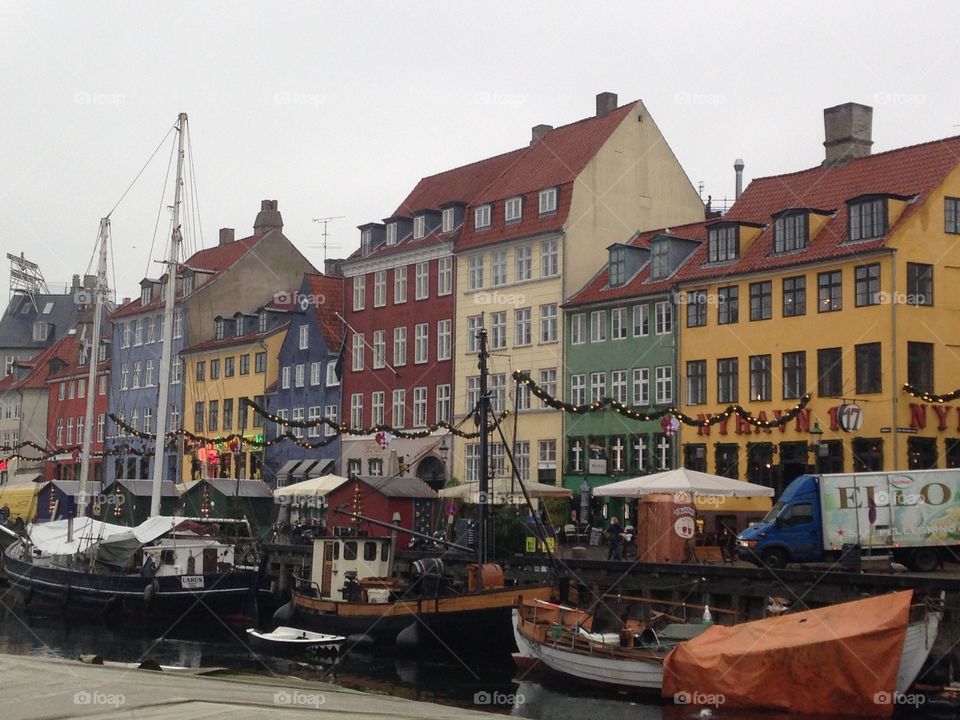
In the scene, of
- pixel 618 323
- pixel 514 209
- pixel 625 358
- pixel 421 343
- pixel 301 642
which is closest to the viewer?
pixel 301 642

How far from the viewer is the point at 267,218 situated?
281ft

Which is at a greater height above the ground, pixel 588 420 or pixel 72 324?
pixel 72 324

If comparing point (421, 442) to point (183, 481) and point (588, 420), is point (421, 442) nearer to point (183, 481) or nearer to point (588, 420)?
point (588, 420)

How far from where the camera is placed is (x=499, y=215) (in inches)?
2468

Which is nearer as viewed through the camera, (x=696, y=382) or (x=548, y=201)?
(x=696, y=382)

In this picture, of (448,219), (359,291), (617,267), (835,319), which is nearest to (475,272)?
(448,219)

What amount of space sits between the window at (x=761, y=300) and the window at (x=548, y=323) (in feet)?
36.0

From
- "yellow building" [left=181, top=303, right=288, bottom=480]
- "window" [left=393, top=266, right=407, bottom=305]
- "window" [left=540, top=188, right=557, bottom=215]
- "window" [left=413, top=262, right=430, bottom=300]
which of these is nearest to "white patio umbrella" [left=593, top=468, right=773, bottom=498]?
"window" [left=540, top=188, right=557, bottom=215]

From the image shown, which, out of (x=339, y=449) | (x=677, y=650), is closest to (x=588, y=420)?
(x=339, y=449)

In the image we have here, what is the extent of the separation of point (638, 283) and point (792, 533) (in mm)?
20653

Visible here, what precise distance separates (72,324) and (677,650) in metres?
89.1

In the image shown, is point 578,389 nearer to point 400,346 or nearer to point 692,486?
point 400,346

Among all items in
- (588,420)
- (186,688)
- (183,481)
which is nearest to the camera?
(186,688)

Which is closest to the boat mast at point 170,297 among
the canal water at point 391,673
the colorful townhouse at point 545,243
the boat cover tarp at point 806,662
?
the canal water at point 391,673
